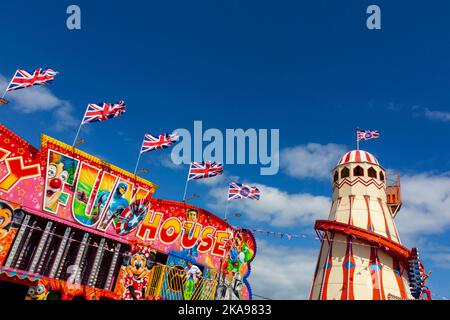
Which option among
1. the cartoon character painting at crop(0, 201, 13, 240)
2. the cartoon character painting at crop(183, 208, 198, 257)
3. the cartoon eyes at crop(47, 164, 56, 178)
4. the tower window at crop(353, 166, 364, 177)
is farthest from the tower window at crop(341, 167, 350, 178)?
the cartoon character painting at crop(0, 201, 13, 240)

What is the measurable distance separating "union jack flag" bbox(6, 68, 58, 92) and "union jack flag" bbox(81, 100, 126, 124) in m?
3.49

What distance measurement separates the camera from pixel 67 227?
24.3 m

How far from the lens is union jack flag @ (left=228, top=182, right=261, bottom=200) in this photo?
33625 millimetres

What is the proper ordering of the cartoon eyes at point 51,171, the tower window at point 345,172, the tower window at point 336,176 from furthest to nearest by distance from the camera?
1. the tower window at point 336,176
2. the tower window at point 345,172
3. the cartoon eyes at point 51,171

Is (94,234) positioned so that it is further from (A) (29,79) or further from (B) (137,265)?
(A) (29,79)

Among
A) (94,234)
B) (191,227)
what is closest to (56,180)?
(94,234)

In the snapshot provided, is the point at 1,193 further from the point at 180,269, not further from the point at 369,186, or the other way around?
the point at 369,186

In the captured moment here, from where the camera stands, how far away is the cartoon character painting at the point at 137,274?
25938mm

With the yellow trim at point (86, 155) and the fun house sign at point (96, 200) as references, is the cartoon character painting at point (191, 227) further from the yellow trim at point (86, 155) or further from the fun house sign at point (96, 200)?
the yellow trim at point (86, 155)

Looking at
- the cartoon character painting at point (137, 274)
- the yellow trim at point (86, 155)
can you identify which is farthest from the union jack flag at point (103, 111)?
the cartoon character painting at point (137, 274)

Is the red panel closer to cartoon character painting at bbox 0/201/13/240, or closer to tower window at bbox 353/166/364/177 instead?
tower window at bbox 353/166/364/177

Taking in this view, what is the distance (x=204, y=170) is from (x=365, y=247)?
1862 cm

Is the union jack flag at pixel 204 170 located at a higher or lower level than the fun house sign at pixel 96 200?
higher

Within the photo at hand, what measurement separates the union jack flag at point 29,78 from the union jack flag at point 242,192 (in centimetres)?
1797
